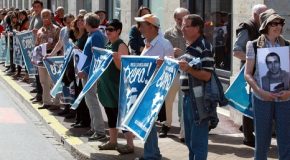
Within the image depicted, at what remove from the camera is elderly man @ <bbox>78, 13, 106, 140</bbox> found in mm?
8328

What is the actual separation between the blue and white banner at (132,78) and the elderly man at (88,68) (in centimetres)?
118

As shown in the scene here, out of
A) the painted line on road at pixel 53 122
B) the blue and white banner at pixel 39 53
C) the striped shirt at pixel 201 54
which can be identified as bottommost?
the painted line on road at pixel 53 122

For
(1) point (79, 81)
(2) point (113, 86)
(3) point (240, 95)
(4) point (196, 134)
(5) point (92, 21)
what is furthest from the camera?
(1) point (79, 81)

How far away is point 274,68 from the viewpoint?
5605 mm

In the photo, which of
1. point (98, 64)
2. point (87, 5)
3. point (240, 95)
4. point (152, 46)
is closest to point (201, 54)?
point (152, 46)

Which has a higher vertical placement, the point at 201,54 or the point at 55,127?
the point at 201,54

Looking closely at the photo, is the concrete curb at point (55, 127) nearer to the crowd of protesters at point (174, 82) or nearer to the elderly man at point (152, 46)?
the crowd of protesters at point (174, 82)

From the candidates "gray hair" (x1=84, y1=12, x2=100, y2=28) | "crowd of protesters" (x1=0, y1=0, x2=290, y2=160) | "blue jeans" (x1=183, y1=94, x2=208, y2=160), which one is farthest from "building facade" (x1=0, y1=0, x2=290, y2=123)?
"blue jeans" (x1=183, y1=94, x2=208, y2=160)

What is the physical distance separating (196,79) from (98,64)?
2.57 metres

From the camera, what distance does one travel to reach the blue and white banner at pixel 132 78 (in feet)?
21.9

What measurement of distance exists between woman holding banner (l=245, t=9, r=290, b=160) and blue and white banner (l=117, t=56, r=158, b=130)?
1232mm

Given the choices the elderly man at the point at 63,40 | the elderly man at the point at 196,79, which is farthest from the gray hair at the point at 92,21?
the elderly man at the point at 196,79

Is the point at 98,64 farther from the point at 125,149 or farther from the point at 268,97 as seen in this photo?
the point at 268,97

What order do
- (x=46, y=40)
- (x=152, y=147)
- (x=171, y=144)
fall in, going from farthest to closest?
(x=46, y=40) < (x=171, y=144) < (x=152, y=147)
